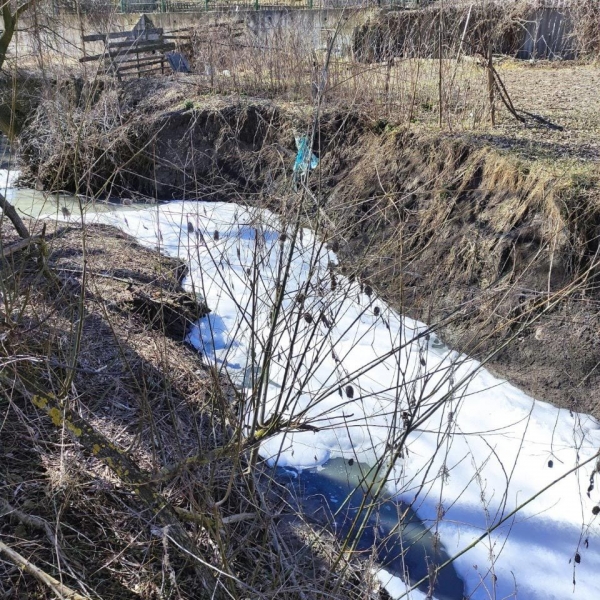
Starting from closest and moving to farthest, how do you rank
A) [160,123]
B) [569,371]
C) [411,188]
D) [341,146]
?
[569,371] → [411,188] → [341,146] → [160,123]

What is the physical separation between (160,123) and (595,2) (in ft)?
27.1

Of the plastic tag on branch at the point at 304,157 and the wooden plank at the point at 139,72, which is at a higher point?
the wooden plank at the point at 139,72

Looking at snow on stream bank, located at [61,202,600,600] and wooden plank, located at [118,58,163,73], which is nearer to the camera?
snow on stream bank, located at [61,202,600,600]

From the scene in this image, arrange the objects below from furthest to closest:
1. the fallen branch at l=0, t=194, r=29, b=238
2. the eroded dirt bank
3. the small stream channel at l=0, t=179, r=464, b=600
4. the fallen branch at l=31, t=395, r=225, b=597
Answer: the eroded dirt bank → the small stream channel at l=0, t=179, r=464, b=600 → the fallen branch at l=0, t=194, r=29, b=238 → the fallen branch at l=31, t=395, r=225, b=597

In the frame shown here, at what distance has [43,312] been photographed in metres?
3.86

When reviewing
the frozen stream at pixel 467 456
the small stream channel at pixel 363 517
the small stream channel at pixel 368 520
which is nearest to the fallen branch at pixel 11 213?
the small stream channel at pixel 363 517

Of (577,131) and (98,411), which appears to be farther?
(577,131)

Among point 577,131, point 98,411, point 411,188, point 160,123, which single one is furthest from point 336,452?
point 160,123

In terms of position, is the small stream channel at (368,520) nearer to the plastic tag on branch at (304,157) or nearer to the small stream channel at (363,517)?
the small stream channel at (363,517)

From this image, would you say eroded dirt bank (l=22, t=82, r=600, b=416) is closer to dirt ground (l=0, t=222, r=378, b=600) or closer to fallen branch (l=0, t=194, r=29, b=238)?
fallen branch (l=0, t=194, r=29, b=238)

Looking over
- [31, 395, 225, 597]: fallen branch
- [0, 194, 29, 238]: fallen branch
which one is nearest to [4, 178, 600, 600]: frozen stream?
[31, 395, 225, 597]: fallen branch

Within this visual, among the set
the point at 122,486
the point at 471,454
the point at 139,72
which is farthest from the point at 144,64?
the point at 471,454

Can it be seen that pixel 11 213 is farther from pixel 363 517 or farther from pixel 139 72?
pixel 139 72

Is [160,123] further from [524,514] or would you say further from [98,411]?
[524,514]
